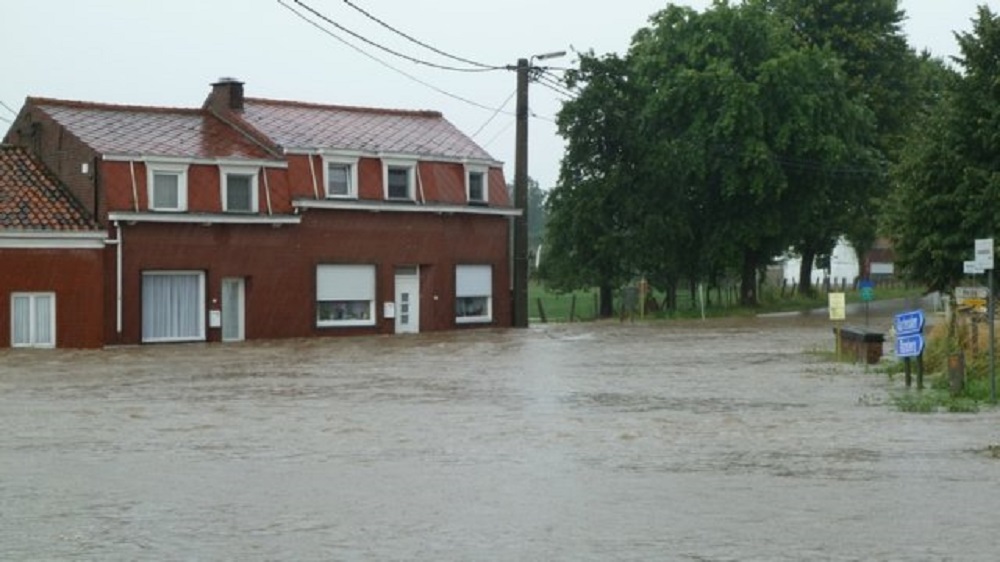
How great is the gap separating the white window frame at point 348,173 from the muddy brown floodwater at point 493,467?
1919cm

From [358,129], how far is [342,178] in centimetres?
348

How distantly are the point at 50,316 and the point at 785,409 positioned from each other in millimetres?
26861

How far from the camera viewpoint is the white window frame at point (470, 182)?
53688 millimetres

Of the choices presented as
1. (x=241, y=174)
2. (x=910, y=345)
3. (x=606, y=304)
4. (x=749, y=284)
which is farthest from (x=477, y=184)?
(x=910, y=345)

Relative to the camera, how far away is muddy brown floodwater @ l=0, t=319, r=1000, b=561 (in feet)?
37.3

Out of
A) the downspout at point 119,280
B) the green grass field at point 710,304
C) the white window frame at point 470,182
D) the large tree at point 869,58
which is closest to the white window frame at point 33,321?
the downspout at point 119,280

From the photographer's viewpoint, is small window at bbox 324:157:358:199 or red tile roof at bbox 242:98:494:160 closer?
small window at bbox 324:157:358:199

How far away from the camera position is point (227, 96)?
168ft

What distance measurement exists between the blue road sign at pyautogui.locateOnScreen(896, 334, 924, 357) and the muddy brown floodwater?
2.34 feet

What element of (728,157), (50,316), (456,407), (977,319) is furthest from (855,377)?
(728,157)

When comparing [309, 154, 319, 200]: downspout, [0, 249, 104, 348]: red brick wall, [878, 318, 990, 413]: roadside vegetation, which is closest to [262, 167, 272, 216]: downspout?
[309, 154, 319, 200]: downspout

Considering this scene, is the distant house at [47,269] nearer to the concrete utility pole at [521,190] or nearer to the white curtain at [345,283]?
the white curtain at [345,283]

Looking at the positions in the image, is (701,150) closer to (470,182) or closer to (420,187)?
(470,182)

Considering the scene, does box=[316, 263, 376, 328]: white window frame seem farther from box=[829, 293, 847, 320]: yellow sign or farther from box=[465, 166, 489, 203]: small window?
box=[829, 293, 847, 320]: yellow sign
